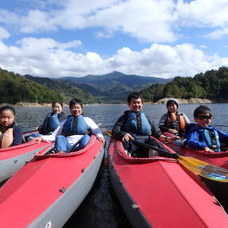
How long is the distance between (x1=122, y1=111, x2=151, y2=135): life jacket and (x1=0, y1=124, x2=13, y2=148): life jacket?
9.51ft

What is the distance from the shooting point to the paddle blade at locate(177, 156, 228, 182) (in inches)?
150

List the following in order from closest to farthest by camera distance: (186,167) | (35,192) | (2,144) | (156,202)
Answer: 1. (156,202)
2. (35,192)
3. (186,167)
4. (2,144)

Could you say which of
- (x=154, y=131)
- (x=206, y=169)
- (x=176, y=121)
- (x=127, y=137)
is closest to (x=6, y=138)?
(x=127, y=137)

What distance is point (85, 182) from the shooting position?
4.73 m

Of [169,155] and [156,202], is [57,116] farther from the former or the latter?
[156,202]

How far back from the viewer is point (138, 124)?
6.34 metres

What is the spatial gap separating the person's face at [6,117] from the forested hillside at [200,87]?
368 ft

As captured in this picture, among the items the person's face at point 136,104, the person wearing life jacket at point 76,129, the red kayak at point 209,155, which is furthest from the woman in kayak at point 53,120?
the red kayak at point 209,155

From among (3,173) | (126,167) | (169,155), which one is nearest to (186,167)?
(169,155)

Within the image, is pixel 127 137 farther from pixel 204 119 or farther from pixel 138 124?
pixel 204 119

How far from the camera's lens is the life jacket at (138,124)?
6336 mm

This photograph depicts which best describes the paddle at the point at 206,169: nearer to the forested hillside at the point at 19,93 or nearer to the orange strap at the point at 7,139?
the orange strap at the point at 7,139

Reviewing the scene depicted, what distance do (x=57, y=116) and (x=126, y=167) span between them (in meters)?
5.37

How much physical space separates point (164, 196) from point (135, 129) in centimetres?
323
